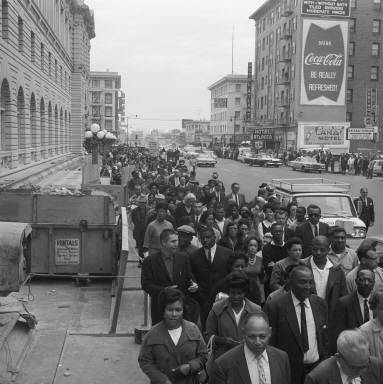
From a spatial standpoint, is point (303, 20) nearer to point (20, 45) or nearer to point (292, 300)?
point (20, 45)

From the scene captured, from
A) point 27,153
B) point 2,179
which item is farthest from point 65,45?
point 2,179

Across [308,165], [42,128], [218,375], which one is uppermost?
[42,128]

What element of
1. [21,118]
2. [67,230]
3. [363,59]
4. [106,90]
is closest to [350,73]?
[363,59]

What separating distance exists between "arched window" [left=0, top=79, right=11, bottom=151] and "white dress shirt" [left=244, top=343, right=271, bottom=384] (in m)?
22.5

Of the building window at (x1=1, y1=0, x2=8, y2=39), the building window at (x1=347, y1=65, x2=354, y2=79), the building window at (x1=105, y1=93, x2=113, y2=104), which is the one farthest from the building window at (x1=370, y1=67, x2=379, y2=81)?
the building window at (x1=105, y1=93, x2=113, y2=104)

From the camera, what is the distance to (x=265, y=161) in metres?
62.6

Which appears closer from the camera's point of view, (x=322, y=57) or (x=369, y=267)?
(x=369, y=267)

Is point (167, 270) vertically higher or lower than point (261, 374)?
higher

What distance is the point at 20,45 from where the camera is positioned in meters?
28.2

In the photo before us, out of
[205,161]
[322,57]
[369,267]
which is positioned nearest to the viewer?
[369,267]

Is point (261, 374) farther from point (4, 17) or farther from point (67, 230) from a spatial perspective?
point (4, 17)

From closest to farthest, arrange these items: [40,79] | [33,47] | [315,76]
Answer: [33,47]
[40,79]
[315,76]

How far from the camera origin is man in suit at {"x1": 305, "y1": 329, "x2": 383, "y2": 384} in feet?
12.7

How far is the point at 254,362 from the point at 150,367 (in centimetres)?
93
